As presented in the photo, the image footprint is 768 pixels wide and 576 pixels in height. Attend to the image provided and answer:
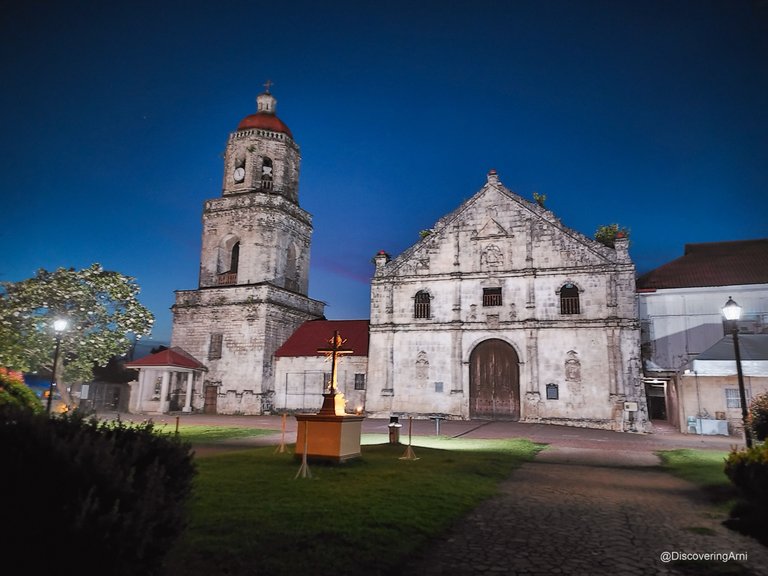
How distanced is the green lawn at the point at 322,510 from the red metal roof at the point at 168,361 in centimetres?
2142

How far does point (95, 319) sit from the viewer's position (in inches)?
1187

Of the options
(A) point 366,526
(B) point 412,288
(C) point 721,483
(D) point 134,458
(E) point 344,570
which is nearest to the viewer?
(D) point 134,458

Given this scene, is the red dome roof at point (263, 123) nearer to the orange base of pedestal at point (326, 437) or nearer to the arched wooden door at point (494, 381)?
the arched wooden door at point (494, 381)

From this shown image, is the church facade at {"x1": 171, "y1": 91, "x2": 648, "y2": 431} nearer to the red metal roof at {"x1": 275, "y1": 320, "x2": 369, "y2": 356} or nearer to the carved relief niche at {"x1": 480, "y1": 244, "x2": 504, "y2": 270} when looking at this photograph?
the carved relief niche at {"x1": 480, "y1": 244, "x2": 504, "y2": 270}

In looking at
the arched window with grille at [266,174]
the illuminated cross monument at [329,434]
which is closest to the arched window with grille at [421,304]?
the arched window with grille at [266,174]

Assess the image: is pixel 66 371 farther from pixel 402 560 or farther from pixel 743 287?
pixel 743 287

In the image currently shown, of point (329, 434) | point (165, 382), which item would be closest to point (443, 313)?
point (165, 382)

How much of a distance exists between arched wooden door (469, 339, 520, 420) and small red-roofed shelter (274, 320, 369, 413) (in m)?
7.35

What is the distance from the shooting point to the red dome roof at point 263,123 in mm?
36750

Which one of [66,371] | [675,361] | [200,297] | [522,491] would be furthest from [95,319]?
[675,361]

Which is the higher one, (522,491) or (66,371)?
(66,371)

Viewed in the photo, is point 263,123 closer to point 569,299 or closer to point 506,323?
point 506,323

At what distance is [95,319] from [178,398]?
25.5 ft

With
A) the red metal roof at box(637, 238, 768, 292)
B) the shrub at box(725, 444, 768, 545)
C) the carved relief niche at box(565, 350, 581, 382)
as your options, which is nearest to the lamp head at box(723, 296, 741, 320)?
the shrub at box(725, 444, 768, 545)
